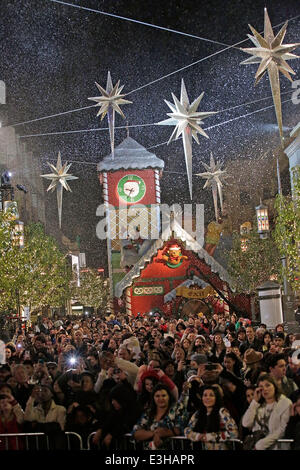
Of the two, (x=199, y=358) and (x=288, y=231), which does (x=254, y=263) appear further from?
(x=199, y=358)

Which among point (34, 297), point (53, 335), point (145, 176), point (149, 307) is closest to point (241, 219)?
point (145, 176)

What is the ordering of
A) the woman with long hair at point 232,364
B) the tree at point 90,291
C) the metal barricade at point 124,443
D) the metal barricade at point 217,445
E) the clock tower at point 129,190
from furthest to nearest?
1. the tree at point 90,291
2. the clock tower at point 129,190
3. the woman with long hair at point 232,364
4. the metal barricade at point 124,443
5. the metal barricade at point 217,445

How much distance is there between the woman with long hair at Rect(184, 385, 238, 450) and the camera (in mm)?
7441

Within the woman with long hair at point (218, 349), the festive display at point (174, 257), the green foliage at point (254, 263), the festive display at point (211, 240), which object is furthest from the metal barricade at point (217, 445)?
the festive display at point (211, 240)

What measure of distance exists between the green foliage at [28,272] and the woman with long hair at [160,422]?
19414mm

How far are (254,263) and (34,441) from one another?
126 ft

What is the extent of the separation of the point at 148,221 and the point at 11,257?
24.4m

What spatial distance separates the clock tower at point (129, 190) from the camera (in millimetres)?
51094

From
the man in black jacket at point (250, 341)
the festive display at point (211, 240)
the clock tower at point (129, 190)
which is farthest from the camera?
the clock tower at point (129, 190)

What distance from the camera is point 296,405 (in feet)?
24.6

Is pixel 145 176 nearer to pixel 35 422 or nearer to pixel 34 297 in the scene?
pixel 34 297

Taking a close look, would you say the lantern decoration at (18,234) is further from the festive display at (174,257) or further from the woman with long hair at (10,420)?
the woman with long hair at (10,420)

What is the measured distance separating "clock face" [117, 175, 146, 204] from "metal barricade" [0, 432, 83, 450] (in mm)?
44130
